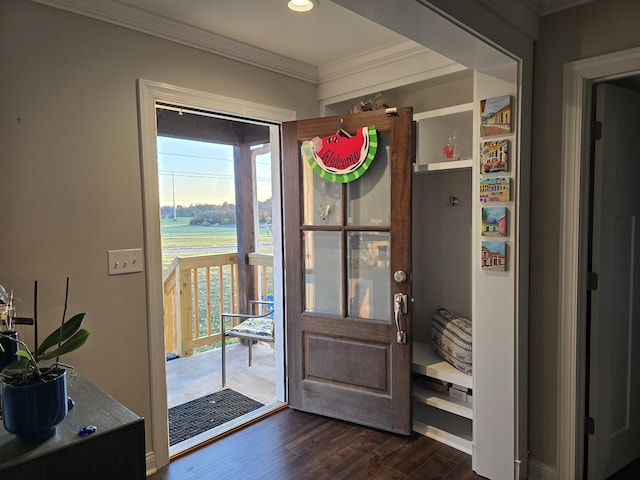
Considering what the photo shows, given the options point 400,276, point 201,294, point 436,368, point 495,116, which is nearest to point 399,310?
point 400,276

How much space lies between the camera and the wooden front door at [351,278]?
7.90 feet

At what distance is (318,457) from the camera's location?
232 cm

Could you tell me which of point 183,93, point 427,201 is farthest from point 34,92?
point 427,201

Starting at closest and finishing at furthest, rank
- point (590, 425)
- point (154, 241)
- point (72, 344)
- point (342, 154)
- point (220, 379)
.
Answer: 1. point (72, 344)
2. point (590, 425)
3. point (154, 241)
4. point (342, 154)
5. point (220, 379)

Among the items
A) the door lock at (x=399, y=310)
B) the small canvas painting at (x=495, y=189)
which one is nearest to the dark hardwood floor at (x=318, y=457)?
the door lock at (x=399, y=310)

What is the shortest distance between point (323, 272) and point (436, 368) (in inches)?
35.0

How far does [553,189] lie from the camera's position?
1965 mm

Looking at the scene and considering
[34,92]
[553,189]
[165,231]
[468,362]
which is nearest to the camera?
[34,92]

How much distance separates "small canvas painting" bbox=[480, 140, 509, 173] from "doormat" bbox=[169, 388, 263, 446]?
2.19 m

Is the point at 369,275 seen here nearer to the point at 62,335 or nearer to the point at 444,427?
the point at 444,427

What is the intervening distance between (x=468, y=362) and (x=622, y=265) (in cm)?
91

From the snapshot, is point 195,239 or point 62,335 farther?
point 195,239

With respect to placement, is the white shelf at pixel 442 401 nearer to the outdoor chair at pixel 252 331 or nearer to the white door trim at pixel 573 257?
the white door trim at pixel 573 257

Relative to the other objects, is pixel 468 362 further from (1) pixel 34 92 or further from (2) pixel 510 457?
(1) pixel 34 92
